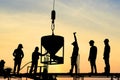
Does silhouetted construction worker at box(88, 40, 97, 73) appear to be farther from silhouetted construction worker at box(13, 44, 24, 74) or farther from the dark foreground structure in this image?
silhouetted construction worker at box(13, 44, 24, 74)

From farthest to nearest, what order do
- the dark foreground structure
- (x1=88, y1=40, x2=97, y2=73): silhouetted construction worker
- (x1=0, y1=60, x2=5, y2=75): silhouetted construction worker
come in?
(x1=0, y1=60, x2=5, y2=75): silhouetted construction worker
the dark foreground structure
(x1=88, y1=40, x2=97, y2=73): silhouetted construction worker

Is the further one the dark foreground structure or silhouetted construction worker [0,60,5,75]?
silhouetted construction worker [0,60,5,75]

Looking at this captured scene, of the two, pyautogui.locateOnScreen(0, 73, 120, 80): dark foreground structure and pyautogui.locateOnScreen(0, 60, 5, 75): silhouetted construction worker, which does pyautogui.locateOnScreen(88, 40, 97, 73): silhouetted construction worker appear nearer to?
pyautogui.locateOnScreen(0, 73, 120, 80): dark foreground structure

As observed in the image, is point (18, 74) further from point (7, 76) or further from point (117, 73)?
point (117, 73)

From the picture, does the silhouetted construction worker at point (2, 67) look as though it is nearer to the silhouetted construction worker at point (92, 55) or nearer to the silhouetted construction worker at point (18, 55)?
Result: the silhouetted construction worker at point (18, 55)

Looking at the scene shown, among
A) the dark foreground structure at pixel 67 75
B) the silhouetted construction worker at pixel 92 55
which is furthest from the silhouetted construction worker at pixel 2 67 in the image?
the silhouetted construction worker at pixel 92 55

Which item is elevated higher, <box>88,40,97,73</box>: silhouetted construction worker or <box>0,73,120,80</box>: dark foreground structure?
<box>88,40,97,73</box>: silhouetted construction worker

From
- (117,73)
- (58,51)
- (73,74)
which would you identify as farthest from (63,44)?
(117,73)

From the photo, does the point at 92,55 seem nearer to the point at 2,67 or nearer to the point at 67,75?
the point at 67,75

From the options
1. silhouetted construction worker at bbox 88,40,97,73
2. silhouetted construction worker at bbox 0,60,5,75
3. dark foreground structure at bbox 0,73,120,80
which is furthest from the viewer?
silhouetted construction worker at bbox 0,60,5,75

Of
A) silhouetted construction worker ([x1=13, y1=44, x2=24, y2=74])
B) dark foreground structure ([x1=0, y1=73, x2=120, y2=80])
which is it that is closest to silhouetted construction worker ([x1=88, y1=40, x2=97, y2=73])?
dark foreground structure ([x1=0, y1=73, x2=120, y2=80])

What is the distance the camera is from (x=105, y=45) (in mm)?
22828

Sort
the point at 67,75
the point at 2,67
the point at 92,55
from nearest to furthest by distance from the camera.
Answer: the point at 92,55, the point at 67,75, the point at 2,67

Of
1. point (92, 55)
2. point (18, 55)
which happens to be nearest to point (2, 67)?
point (18, 55)
